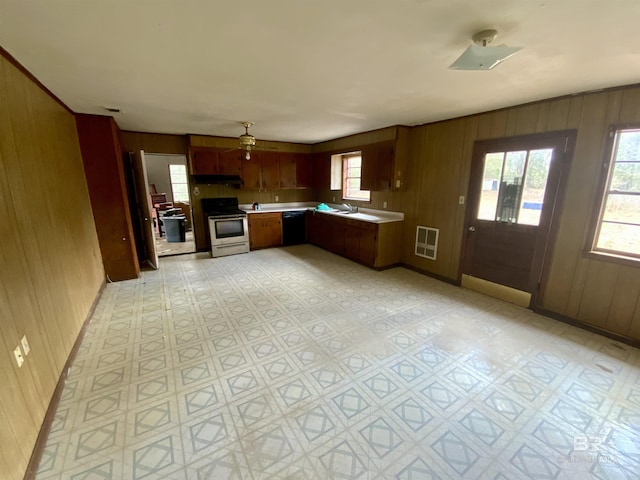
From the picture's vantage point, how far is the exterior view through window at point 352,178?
575cm

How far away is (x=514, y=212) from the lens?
3.33 meters

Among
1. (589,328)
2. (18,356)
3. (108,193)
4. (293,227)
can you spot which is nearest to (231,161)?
(293,227)

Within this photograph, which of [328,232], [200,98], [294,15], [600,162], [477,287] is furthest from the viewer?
[328,232]

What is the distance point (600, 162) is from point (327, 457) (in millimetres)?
3577

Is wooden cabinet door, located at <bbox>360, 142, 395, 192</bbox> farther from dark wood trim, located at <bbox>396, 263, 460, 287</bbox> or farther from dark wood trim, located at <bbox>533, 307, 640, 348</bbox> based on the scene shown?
dark wood trim, located at <bbox>533, 307, 640, 348</bbox>

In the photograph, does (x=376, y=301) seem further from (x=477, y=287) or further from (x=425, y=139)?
(x=425, y=139)

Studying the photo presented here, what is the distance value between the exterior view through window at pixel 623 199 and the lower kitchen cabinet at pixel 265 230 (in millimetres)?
5112

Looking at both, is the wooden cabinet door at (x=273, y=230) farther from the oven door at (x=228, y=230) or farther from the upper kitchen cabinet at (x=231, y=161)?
the upper kitchen cabinet at (x=231, y=161)

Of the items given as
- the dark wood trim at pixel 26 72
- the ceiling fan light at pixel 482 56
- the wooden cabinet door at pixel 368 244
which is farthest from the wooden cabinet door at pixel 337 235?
the dark wood trim at pixel 26 72

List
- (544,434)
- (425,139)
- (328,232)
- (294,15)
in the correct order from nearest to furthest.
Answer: (294,15) → (544,434) → (425,139) → (328,232)

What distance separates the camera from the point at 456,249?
400 centimetres

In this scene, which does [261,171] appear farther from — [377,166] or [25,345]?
[25,345]

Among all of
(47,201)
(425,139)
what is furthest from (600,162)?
(47,201)

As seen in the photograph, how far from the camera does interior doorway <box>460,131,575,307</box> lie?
2.99 meters
